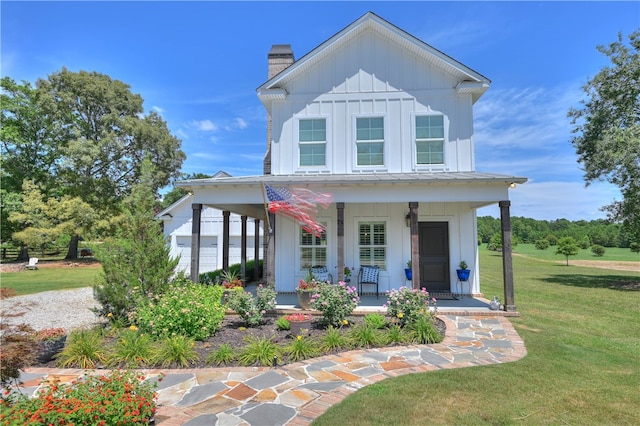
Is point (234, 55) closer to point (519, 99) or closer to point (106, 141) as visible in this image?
point (519, 99)

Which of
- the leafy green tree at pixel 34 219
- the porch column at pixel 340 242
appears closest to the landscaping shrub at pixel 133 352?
the porch column at pixel 340 242

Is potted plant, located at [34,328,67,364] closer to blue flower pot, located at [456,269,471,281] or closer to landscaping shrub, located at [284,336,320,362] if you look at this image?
landscaping shrub, located at [284,336,320,362]

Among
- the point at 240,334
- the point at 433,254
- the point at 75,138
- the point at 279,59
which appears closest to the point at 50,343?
the point at 240,334

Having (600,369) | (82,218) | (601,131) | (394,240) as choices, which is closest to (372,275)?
(394,240)

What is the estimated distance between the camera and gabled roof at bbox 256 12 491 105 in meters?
10.8

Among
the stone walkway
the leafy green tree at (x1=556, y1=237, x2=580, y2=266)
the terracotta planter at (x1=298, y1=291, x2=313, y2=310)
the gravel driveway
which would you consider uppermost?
the leafy green tree at (x1=556, y1=237, x2=580, y2=266)

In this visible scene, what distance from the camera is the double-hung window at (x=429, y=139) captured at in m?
11.0

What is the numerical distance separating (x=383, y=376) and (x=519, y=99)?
1458cm

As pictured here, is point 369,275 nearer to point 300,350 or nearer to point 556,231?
point 300,350

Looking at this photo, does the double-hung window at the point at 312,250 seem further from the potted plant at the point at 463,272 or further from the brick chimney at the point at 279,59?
the brick chimney at the point at 279,59

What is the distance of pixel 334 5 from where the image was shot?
11.4m

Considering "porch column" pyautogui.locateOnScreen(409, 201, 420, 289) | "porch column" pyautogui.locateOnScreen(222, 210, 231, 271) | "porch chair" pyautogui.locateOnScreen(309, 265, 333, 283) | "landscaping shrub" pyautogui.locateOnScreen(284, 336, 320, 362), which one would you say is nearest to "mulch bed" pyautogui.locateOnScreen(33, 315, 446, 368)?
"landscaping shrub" pyautogui.locateOnScreen(284, 336, 320, 362)

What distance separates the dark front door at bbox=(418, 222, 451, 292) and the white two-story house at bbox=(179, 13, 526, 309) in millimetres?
34

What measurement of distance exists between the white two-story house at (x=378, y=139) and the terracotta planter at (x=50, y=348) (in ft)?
19.1
